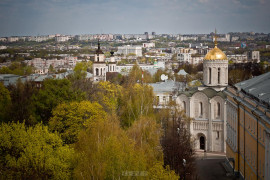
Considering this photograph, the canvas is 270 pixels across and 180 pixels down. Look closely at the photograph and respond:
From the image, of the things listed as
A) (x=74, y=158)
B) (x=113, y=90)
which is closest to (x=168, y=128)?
(x=113, y=90)

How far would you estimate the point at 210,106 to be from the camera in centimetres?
3856

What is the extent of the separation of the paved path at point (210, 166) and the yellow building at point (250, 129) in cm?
95

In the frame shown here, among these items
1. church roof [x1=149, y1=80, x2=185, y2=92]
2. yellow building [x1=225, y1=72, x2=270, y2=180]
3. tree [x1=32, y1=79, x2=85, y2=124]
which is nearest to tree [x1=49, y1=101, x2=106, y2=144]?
tree [x1=32, y1=79, x2=85, y2=124]

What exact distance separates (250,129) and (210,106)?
12282mm

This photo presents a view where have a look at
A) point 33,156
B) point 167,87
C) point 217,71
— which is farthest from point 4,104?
point 33,156

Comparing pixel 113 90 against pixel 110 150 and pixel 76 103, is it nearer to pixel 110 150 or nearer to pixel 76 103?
pixel 76 103

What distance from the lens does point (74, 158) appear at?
75.7 ft

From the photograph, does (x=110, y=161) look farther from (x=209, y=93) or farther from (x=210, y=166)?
(x=209, y=93)

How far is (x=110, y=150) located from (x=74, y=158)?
2.51m

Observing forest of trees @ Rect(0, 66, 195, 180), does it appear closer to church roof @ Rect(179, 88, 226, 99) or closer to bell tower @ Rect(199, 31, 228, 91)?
church roof @ Rect(179, 88, 226, 99)

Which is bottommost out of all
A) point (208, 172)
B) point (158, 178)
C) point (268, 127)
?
point (208, 172)

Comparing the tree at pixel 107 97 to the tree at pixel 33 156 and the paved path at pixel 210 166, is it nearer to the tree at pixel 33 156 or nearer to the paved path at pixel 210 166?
the paved path at pixel 210 166

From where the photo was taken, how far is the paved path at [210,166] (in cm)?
3074

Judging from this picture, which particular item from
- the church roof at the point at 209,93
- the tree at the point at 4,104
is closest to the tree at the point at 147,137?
the church roof at the point at 209,93
